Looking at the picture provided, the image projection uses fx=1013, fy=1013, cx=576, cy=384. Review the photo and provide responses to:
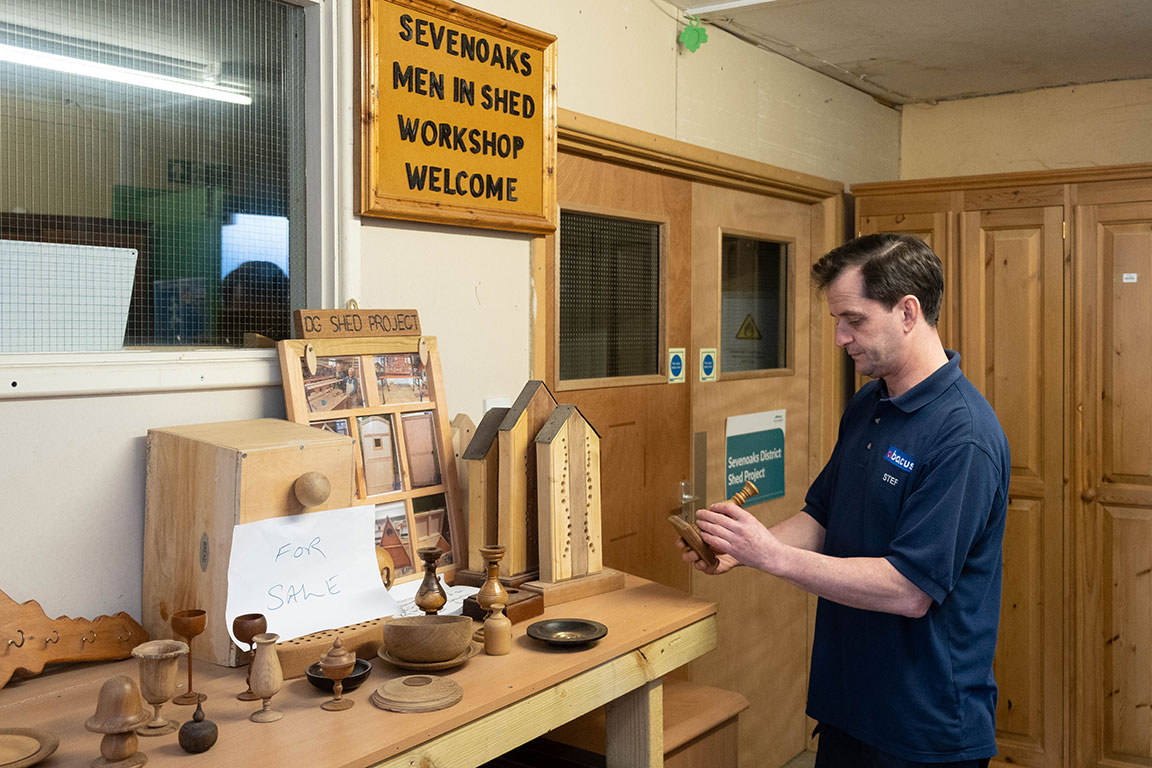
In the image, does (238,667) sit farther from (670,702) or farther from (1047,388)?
(1047,388)

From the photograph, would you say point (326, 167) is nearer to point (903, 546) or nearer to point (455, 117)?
point (455, 117)

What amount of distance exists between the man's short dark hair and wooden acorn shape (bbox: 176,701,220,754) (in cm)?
138

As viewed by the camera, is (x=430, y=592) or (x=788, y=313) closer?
(x=430, y=592)

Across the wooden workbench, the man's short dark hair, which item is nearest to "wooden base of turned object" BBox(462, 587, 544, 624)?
the wooden workbench

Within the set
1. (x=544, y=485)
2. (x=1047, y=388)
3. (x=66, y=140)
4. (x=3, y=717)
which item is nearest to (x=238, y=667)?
(x=3, y=717)

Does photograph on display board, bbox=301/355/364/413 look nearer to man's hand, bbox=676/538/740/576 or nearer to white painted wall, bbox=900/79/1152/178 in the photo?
man's hand, bbox=676/538/740/576

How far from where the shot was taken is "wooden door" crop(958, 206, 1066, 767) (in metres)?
3.54

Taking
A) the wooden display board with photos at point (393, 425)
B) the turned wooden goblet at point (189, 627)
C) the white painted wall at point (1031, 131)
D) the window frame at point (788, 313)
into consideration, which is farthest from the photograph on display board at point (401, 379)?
the white painted wall at point (1031, 131)

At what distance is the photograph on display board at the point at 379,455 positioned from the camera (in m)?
1.83

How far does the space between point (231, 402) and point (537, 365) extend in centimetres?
85

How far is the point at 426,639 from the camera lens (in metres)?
1.47

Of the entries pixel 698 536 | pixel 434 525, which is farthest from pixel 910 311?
pixel 434 525

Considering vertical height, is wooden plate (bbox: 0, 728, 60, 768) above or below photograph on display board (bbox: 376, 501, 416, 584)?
below

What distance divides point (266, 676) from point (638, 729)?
2.50 feet
